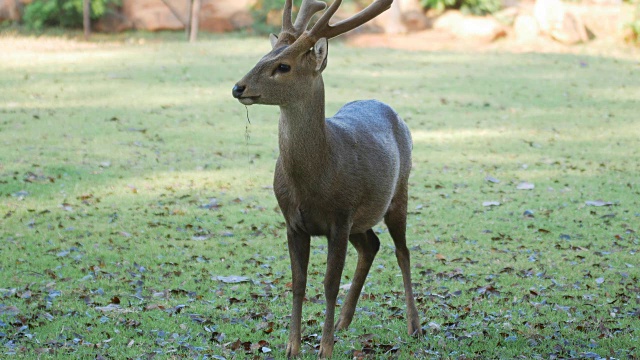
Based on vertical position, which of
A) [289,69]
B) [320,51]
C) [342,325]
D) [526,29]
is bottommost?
[342,325]

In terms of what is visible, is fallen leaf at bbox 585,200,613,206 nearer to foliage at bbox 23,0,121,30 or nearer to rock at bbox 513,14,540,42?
rock at bbox 513,14,540,42

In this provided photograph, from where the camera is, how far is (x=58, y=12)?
2470 centimetres

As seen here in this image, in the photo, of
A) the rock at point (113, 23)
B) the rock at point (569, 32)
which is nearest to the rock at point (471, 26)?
the rock at point (569, 32)

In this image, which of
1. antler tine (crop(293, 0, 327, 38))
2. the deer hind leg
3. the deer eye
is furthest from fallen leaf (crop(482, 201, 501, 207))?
the deer eye

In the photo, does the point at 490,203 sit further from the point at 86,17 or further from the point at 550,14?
the point at 86,17

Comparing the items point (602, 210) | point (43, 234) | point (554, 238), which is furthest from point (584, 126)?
point (43, 234)

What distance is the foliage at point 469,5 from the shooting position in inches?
1101

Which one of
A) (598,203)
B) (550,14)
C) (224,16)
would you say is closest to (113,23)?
(224,16)

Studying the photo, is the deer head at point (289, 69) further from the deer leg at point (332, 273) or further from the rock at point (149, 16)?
the rock at point (149, 16)

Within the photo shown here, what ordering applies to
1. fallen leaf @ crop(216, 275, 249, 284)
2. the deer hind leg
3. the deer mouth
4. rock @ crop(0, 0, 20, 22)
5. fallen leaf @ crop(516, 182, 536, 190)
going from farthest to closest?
1. rock @ crop(0, 0, 20, 22)
2. fallen leaf @ crop(516, 182, 536, 190)
3. fallen leaf @ crop(216, 275, 249, 284)
4. the deer hind leg
5. the deer mouth

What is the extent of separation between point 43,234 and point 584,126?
982 cm

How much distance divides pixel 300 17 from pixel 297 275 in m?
1.68

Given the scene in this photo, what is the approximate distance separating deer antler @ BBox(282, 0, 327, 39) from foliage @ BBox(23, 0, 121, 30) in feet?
65.5

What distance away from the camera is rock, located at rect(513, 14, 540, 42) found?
957 inches
